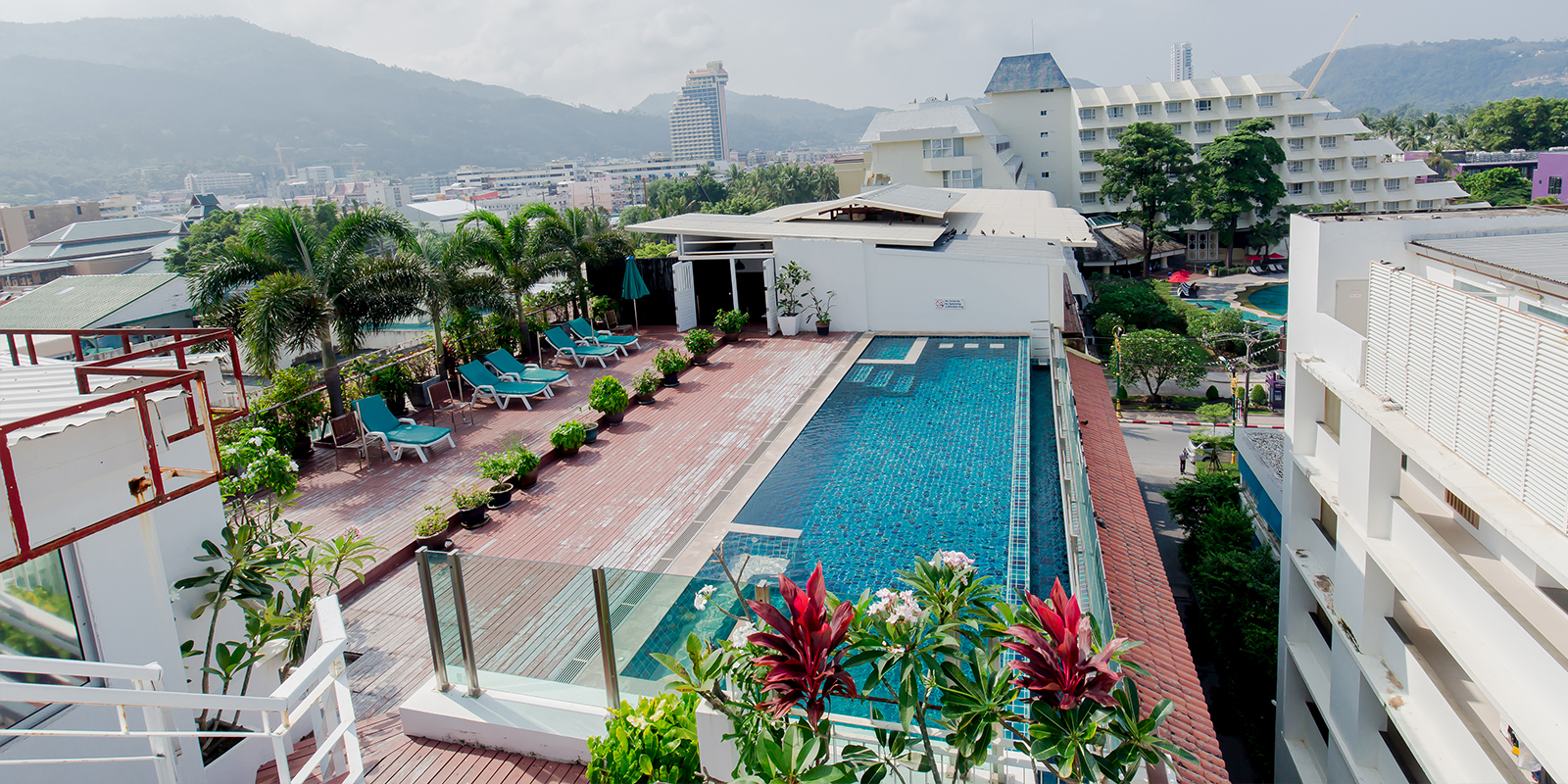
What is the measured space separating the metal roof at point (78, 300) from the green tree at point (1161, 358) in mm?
35995

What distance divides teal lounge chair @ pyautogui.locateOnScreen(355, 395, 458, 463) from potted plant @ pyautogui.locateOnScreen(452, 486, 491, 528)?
93.1 inches

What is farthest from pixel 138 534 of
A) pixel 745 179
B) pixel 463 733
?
pixel 745 179

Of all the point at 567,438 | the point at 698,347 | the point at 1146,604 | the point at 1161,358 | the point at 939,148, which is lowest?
the point at 1161,358

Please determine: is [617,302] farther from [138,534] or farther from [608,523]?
[138,534]

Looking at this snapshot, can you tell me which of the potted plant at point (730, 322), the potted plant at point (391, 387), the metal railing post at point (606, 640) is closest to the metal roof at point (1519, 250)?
the metal railing post at point (606, 640)

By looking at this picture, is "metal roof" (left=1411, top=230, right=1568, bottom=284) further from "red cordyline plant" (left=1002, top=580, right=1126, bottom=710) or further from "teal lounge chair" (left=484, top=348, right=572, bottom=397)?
"teal lounge chair" (left=484, top=348, right=572, bottom=397)

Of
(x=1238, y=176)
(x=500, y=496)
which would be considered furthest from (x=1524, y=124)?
A: (x=500, y=496)

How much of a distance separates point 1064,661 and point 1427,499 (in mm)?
7753

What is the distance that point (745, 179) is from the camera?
10231 centimetres

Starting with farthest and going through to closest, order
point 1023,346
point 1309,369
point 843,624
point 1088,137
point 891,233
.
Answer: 1. point 1088,137
2. point 891,233
3. point 1023,346
4. point 1309,369
5. point 843,624

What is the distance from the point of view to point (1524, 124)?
7894 cm

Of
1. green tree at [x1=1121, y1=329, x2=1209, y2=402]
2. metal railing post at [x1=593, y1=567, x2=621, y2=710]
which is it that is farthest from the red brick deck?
green tree at [x1=1121, y1=329, x2=1209, y2=402]

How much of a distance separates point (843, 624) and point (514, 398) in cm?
1102

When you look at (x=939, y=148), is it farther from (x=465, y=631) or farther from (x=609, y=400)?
(x=465, y=631)
